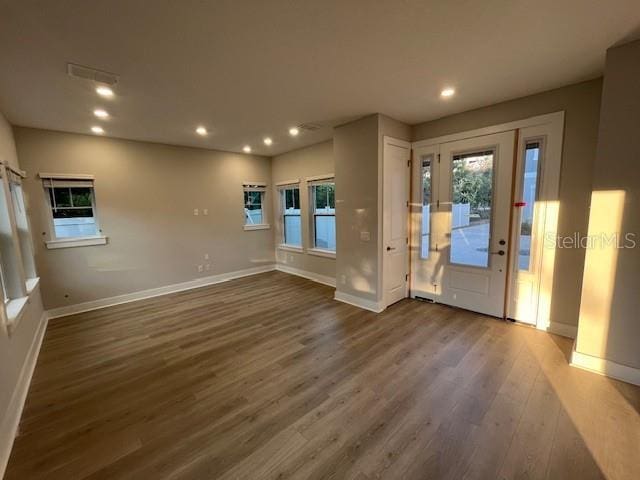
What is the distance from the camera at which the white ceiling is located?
68.0 inches

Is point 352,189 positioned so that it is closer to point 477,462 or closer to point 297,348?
point 297,348

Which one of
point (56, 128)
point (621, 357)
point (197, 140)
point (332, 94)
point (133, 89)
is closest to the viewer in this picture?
point (621, 357)

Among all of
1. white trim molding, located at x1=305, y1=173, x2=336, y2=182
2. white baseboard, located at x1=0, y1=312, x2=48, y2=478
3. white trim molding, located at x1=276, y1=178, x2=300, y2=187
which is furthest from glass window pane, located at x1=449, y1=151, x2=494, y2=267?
white baseboard, located at x1=0, y1=312, x2=48, y2=478

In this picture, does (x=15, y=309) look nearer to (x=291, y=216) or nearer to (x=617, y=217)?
(x=291, y=216)

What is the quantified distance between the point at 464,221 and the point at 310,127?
8.66 ft

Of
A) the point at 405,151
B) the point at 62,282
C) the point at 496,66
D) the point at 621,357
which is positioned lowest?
the point at 621,357

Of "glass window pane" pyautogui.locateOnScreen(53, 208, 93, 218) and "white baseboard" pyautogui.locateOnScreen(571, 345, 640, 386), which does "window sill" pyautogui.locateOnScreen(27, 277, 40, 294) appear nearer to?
"glass window pane" pyautogui.locateOnScreen(53, 208, 93, 218)

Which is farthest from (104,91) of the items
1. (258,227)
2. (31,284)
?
(258,227)

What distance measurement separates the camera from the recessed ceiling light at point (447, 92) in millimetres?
2932

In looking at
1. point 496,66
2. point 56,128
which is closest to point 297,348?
point 496,66

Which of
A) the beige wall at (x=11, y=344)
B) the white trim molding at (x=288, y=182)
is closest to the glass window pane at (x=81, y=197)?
the beige wall at (x=11, y=344)

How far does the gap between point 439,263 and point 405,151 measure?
69.1 inches

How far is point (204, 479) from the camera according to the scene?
62.4 inches

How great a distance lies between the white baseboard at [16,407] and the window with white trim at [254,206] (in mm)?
3901
